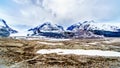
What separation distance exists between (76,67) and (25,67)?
24.8ft

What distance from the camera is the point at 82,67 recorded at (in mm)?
37156

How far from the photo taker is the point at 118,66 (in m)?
39.1

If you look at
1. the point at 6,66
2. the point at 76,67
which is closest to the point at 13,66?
the point at 6,66

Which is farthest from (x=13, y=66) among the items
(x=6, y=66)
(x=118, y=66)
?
(x=118, y=66)

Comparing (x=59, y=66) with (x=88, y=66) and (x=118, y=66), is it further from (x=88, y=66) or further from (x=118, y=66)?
(x=118, y=66)

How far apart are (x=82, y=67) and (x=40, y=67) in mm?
6270

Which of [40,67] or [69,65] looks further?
[69,65]

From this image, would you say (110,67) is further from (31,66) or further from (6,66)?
(6,66)

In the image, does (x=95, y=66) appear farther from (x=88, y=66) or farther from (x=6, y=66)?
(x=6, y=66)

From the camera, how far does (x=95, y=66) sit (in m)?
37.6

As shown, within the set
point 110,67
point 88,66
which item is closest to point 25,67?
point 88,66

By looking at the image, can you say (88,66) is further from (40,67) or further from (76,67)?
(40,67)

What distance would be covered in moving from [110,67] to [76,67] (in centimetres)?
515

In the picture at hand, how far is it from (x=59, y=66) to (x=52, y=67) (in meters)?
1.35
